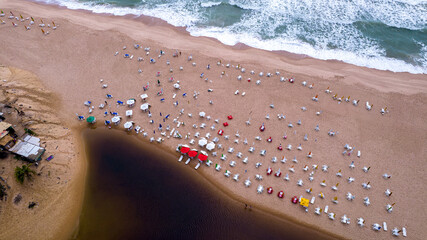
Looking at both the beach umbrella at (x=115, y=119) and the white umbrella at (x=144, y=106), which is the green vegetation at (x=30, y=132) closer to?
the beach umbrella at (x=115, y=119)

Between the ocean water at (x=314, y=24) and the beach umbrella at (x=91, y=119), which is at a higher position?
the ocean water at (x=314, y=24)

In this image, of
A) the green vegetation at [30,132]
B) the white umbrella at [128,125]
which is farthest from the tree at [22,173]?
the white umbrella at [128,125]

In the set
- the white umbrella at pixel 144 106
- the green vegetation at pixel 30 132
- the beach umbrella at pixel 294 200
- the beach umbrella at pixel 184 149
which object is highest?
the white umbrella at pixel 144 106

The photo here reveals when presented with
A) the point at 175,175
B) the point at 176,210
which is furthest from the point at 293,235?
the point at 175,175

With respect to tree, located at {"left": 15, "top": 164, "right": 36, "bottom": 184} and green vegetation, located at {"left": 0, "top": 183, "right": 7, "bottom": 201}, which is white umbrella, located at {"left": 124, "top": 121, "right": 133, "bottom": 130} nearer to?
tree, located at {"left": 15, "top": 164, "right": 36, "bottom": 184}

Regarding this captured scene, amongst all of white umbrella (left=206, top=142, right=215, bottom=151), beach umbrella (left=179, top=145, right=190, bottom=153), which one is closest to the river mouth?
beach umbrella (left=179, top=145, right=190, bottom=153)

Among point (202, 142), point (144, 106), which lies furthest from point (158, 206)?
point (144, 106)

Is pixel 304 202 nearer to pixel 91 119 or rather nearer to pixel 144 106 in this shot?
pixel 144 106
